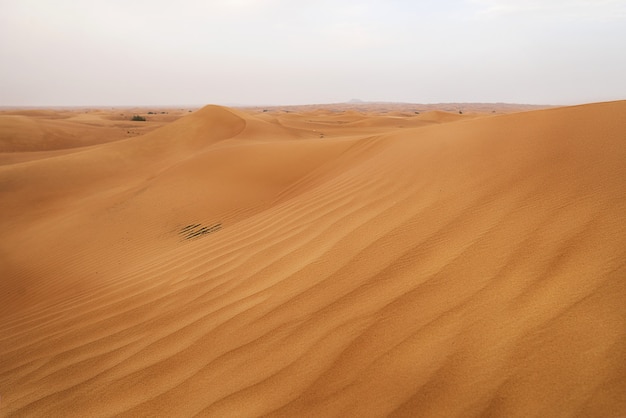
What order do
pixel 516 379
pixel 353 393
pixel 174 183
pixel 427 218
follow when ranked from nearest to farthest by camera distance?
pixel 516 379 → pixel 353 393 → pixel 427 218 → pixel 174 183

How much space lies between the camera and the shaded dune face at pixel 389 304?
52.1 inches

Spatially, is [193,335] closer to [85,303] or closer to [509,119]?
[85,303]

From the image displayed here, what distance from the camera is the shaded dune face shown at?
132 cm

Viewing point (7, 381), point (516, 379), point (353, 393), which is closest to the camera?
point (516, 379)

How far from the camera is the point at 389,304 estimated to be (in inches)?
68.0

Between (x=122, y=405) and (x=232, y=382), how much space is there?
46 centimetres

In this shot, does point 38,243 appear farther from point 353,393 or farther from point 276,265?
point 353,393

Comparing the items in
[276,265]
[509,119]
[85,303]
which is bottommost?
[85,303]

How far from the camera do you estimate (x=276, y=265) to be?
2373 millimetres

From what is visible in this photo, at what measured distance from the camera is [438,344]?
146 cm

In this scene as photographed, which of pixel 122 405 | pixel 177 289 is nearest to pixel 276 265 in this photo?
pixel 177 289

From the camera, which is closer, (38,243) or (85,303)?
(85,303)

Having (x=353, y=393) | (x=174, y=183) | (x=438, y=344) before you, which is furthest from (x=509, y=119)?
(x=174, y=183)

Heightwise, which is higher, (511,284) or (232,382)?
(511,284)
